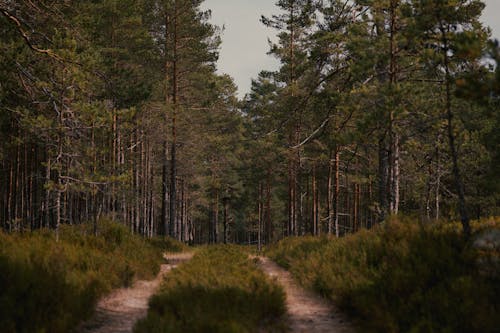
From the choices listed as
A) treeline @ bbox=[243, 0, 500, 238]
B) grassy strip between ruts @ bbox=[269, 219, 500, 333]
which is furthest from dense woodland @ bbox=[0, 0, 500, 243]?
grassy strip between ruts @ bbox=[269, 219, 500, 333]

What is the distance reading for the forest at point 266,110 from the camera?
7.89 metres

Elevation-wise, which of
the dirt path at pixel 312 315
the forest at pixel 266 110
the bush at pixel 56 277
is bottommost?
the dirt path at pixel 312 315

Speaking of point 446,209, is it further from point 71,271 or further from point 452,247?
point 71,271

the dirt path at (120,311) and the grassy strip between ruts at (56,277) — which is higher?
the grassy strip between ruts at (56,277)

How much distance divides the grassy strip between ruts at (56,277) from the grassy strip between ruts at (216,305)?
1.09 meters

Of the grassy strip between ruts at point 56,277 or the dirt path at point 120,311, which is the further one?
the dirt path at point 120,311

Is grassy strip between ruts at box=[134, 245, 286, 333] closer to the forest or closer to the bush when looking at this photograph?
the forest

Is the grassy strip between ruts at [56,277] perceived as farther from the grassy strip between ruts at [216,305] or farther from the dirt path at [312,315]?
the dirt path at [312,315]

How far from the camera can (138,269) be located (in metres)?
9.39

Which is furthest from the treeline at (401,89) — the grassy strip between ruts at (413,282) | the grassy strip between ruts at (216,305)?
the grassy strip between ruts at (216,305)

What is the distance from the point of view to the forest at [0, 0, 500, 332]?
311 inches

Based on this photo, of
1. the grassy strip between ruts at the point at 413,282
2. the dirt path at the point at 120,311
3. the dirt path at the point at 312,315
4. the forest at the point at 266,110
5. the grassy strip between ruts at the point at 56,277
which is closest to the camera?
the grassy strip between ruts at the point at 413,282

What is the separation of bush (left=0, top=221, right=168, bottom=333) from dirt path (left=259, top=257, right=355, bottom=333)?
3241mm

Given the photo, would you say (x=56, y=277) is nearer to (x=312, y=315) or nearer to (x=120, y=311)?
(x=120, y=311)
